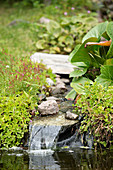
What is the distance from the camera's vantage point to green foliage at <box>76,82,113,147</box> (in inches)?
145

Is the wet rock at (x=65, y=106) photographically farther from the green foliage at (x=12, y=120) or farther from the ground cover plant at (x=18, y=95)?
the green foliage at (x=12, y=120)

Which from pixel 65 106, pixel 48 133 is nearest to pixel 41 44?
pixel 65 106

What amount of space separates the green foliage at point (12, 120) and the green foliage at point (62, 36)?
135 inches

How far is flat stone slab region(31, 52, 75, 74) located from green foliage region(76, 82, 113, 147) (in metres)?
1.87

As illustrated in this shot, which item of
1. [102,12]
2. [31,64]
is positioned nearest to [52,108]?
[31,64]

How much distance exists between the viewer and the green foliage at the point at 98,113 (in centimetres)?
369

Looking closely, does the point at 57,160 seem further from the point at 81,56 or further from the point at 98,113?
the point at 81,56

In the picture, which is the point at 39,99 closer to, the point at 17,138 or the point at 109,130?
the point at 17,138

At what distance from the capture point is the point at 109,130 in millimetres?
3719

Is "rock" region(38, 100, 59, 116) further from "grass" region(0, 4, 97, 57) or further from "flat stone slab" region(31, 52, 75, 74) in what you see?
"grass" region(0, 4, 97, 57)

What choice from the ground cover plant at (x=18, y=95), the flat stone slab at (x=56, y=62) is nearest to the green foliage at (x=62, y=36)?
the flat stone slab at (x=56, y=62)

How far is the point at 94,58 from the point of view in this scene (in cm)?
481

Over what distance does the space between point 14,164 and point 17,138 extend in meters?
0.64

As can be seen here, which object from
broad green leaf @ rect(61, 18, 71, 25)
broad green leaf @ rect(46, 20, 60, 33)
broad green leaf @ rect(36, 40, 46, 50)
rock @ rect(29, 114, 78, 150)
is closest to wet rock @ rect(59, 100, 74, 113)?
rock @ rect(29, 114, 78, 150)
